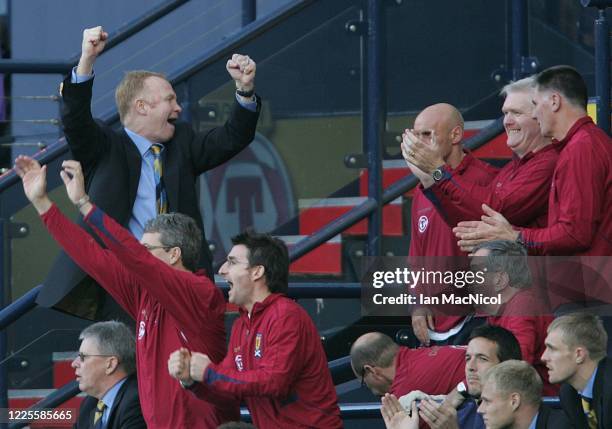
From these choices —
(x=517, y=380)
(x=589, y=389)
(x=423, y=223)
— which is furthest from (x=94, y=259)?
(x=589, y=389)

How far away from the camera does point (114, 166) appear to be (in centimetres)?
675

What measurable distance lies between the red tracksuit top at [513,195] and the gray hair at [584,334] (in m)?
0.66

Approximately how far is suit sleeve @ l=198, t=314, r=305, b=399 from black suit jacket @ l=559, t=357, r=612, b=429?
3.19 ft

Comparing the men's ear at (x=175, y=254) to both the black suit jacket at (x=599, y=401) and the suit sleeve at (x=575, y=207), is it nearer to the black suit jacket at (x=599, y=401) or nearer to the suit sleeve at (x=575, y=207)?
the suit sleeve at (x=575, y=207)

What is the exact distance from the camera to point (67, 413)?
716cm

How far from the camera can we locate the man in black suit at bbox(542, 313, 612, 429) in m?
5.78

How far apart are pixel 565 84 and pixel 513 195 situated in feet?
1.53

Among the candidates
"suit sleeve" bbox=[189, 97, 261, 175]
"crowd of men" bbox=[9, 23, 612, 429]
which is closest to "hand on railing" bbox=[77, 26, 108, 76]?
"crowd of men" bbox=[9, 23, 612, 429]

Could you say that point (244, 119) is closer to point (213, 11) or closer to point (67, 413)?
point (67, 413)

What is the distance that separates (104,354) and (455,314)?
55.4 inches

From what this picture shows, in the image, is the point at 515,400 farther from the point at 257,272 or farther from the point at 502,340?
the point at 257,272

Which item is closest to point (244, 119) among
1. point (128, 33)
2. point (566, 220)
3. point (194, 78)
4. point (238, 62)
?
point (238, 62)

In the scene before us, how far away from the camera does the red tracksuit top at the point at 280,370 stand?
19.6 feet

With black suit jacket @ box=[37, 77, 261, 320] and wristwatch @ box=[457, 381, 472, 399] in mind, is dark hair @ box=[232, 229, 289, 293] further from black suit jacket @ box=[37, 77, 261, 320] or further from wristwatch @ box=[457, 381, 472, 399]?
wristwatch @ box=[457, 381, 472, 399]
